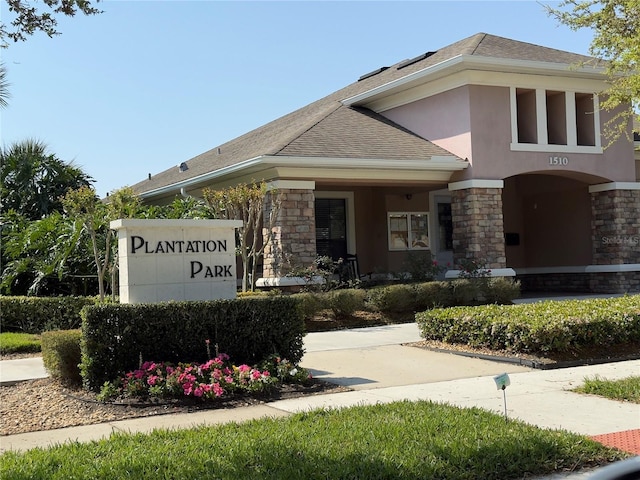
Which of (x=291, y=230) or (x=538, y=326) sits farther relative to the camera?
(x=291, y=230)

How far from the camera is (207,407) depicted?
7590 millimetres

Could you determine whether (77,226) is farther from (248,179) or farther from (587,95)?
(587,95)

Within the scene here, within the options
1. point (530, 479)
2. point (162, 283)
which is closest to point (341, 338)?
point (162, 283)

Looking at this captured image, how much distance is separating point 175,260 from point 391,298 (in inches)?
276

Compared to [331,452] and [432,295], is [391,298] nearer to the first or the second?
[432,295]

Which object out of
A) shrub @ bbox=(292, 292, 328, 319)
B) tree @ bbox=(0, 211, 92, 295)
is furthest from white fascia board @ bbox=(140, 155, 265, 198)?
tree @ bbox=(0, 211, 92, 295)

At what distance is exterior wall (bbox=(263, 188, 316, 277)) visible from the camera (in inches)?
657

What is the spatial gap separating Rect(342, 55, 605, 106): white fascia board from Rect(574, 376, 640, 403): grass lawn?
441 inches

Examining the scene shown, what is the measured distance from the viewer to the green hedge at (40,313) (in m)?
14.5

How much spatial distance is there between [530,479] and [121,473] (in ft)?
9.45

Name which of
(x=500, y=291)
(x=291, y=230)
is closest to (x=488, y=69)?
(x=500, y=291)

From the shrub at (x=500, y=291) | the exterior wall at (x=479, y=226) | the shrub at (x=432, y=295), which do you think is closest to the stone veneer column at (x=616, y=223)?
the exterior wall at (x=479, y=226)

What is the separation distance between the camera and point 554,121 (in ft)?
66.5

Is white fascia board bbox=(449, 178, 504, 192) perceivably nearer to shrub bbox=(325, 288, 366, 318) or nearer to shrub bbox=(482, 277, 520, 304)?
shrub bbox=(482, 277, 520, 304)
